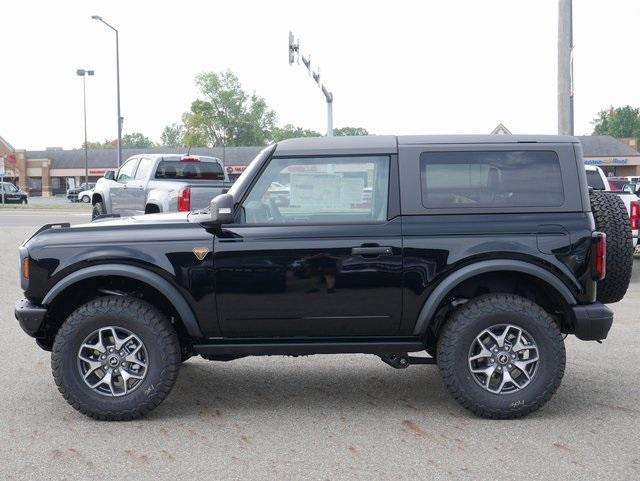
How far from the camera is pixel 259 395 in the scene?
6.42 m

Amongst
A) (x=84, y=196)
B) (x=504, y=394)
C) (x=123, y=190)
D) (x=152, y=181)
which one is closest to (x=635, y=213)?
(x=504, y=394)

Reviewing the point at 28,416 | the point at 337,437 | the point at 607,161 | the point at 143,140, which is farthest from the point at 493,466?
the point at 143,140

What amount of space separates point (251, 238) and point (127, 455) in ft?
5.26

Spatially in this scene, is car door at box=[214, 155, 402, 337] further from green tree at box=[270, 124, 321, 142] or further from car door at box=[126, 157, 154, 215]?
green tree at box=[270, 124, 321, 142]

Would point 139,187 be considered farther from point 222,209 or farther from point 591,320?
point 591,320

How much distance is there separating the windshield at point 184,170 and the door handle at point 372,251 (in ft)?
38.2

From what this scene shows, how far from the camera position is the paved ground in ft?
15.5

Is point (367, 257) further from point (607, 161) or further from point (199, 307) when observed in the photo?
point (607, 161)

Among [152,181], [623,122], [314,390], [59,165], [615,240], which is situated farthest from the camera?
[623,122]

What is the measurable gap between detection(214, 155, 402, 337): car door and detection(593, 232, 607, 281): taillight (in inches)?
51.0

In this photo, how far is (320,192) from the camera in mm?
5840

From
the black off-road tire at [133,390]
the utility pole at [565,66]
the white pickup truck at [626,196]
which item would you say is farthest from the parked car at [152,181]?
the black off-road tire at [133,390]

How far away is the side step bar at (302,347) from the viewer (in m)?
5.75

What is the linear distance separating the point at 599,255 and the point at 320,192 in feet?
6.21
